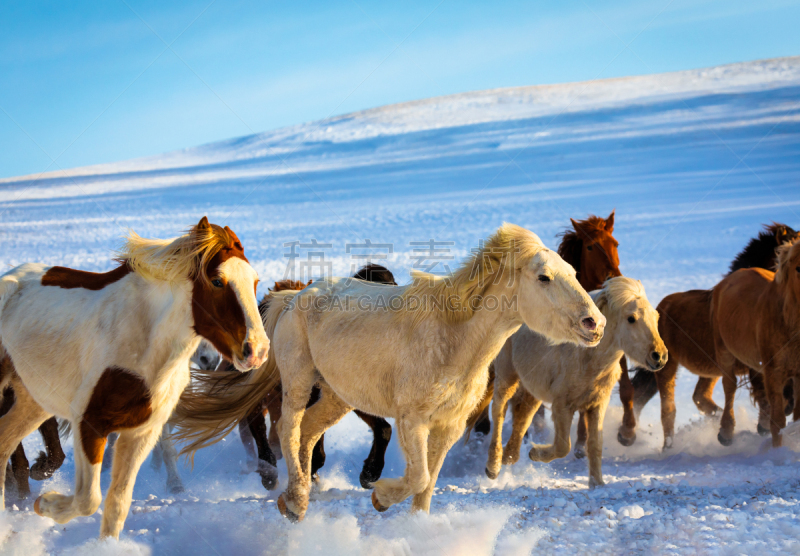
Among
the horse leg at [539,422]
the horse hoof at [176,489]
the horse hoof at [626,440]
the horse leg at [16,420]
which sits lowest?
the horse leg at [539,422]

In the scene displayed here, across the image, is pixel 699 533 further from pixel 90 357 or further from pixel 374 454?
pixel 90 357

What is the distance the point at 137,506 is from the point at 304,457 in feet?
4.75

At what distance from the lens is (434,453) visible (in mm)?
4094

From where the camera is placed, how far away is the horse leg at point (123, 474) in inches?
142

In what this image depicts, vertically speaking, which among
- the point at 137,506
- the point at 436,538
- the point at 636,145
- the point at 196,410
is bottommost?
the point at 137,506

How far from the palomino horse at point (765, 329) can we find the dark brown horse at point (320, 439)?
3.87 metres

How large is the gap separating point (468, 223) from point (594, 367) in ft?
45.5

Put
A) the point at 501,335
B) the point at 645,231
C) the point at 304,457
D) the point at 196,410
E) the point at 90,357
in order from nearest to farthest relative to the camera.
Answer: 1. the point at 90,357
2. the point at 501,335
3. the point at 304,457
4. the point at 196,410
5. the point at 645,231

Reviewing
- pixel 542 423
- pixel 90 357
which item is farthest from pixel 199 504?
pixel 542 423

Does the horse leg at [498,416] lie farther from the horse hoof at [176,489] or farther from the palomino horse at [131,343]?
the palomino horse at [131,343]

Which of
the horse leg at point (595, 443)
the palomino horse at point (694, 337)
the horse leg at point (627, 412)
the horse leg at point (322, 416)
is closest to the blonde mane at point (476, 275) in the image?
the horse leg at point (322, 416)

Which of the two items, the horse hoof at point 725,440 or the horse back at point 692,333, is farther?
the horse back at point 692,333

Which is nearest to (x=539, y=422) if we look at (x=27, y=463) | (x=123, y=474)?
(x=27, y=463)

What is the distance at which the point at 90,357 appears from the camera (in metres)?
3.57
